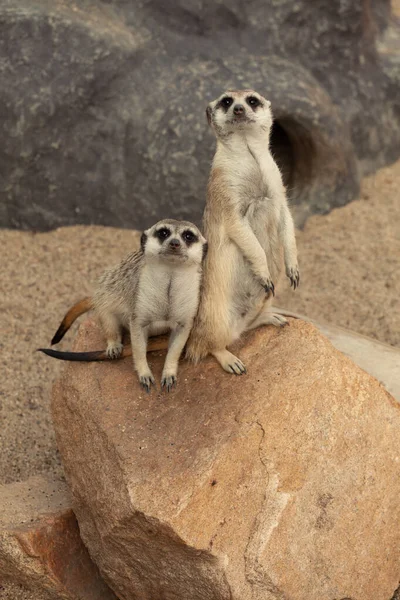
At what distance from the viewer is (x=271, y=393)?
8.22ft

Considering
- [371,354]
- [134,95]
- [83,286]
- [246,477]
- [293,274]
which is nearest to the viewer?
[246,477]

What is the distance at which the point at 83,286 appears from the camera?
459cm

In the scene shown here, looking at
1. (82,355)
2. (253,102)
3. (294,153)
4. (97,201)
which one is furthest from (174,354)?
(294,153)

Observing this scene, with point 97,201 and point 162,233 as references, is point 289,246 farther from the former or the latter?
point 97,201

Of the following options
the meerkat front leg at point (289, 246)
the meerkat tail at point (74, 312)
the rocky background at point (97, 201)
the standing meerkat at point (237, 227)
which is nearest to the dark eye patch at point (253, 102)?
the standing meerkat at point (237, 227)

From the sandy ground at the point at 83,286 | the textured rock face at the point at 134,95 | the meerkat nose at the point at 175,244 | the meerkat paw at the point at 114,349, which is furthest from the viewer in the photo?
the textured rock face at the point at 134,95

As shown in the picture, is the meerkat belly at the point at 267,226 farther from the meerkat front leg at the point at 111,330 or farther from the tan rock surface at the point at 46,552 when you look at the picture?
the tan rock surface at the point at 46,552

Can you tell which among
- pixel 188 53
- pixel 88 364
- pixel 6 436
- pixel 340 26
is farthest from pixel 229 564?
pixel 340 26

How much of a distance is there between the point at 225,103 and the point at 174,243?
616 mm

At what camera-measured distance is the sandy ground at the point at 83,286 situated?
358cm

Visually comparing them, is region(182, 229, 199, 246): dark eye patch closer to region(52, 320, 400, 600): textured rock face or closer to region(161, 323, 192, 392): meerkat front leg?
region(161, 323, 192, 392): meerkat front leg

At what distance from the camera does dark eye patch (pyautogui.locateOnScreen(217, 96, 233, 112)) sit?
2710 millimetres

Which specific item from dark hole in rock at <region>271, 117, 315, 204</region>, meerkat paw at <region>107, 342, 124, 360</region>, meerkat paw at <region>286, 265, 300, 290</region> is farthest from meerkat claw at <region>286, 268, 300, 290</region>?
dark hole in rock at <region>271, 117, 315, 204</region>

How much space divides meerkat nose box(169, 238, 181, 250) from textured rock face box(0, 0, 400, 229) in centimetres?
249
